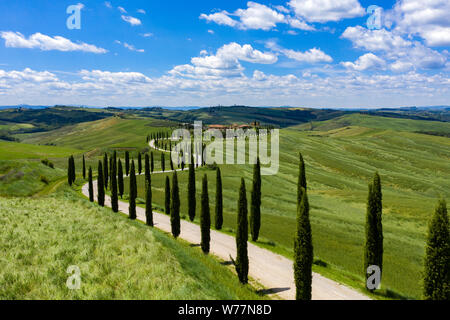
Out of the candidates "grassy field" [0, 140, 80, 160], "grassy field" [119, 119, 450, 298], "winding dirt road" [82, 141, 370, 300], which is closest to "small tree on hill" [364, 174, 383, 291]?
"winding dirt road" [82, 141, 370, 300]

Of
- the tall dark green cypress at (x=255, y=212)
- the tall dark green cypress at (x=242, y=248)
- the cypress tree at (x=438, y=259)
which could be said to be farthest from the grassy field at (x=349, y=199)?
the tall dark green cypress at (x=242, y=248)

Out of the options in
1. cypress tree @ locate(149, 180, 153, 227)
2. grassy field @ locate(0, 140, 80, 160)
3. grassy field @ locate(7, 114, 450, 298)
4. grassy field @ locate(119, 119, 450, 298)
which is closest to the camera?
grassy field @ locate(7, 114, 450, 298)

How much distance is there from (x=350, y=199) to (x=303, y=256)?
5778 centimetres

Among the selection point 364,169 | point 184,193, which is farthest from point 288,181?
point 364,169

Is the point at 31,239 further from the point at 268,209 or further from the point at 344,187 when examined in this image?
the point at 344,187

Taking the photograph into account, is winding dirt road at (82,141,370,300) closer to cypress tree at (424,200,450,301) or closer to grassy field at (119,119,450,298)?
grassy field at (119,119,450,298)

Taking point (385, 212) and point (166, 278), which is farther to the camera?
point (385, 212)

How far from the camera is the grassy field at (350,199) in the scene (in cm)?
3784

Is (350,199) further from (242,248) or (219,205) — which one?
(242,248)

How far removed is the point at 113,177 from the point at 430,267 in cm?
5985

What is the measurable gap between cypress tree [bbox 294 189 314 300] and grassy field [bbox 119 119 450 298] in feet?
30.6

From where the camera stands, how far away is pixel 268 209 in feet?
208

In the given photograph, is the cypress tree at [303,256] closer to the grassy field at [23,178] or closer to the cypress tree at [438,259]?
the cypress tree at [438,259]

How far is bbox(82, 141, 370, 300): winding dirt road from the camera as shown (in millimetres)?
25656
